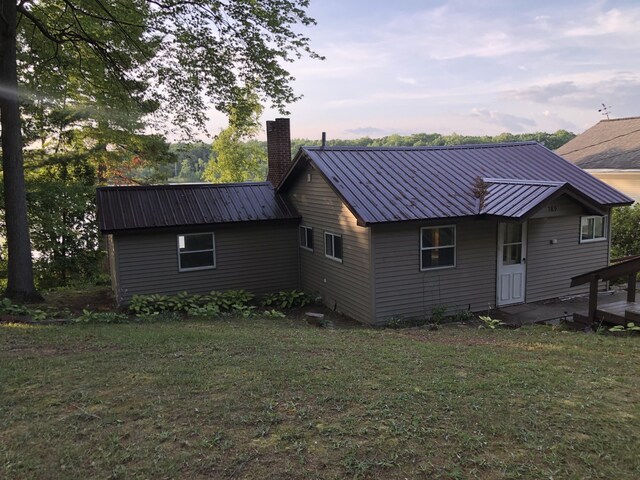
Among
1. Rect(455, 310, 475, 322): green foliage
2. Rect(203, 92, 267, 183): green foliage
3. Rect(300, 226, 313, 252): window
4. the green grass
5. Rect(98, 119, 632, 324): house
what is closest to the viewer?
the green grass

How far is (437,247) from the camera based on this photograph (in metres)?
11.7

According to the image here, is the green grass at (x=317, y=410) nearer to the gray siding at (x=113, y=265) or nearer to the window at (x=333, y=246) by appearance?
the window at (x=333, y=246)

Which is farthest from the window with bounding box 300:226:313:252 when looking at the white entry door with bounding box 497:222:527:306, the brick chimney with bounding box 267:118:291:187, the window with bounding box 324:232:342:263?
the white entry door with bounding box 497:222:527:306

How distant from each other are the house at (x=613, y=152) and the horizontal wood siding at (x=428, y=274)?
36.2 ft

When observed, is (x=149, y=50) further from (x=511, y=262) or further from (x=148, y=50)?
(x=511, y=262)

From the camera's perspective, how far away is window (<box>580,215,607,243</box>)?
13.4m

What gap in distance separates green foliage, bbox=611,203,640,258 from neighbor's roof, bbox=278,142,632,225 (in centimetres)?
342

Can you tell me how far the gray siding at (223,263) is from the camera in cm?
1287

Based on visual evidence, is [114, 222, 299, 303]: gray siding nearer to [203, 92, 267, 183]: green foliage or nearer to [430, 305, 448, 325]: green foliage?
[430, 305, 448, 325]: green foliage

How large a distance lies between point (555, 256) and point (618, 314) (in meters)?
4.18

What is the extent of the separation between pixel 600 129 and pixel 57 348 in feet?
88.5

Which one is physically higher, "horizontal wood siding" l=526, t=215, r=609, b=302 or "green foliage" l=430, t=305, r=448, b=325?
"horizontal wood siding" l=526, t=215, r=609, b=302

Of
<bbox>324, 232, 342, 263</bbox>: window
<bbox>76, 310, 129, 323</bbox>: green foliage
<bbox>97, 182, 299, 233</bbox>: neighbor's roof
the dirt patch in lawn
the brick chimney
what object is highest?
the brick chimney

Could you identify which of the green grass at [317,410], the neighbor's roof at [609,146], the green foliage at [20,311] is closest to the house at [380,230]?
the green foliage at [20,311]
